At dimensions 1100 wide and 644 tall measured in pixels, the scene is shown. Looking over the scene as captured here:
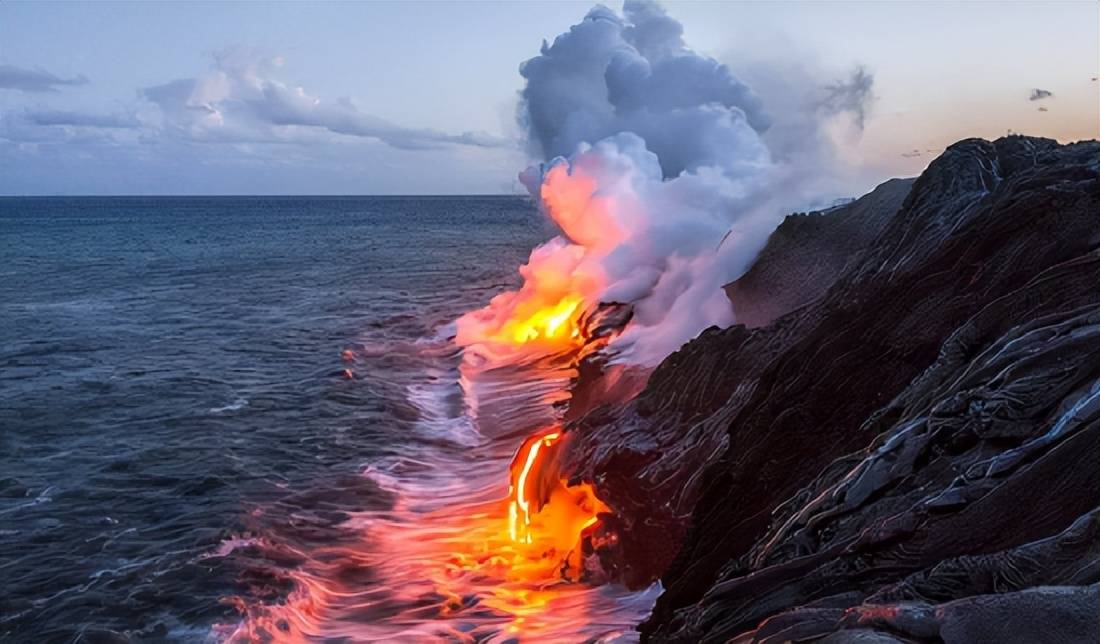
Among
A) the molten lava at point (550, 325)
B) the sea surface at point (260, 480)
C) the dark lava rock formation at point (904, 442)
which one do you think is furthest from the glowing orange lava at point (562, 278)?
the dark lava rock formation at point (904, 442)

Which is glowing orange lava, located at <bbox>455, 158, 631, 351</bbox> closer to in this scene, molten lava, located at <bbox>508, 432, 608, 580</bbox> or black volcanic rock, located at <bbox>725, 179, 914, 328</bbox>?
black volcanic rock, located at <bbox>725, 179, 914, 328</bbox>

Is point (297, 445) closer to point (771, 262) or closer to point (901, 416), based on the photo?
point (771, 262)

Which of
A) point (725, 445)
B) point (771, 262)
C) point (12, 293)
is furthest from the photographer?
point (12, 293)

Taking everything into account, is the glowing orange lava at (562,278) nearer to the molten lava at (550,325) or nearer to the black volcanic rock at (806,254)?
the molten lava at (550,325)

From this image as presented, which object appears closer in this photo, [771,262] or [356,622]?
[356,622]

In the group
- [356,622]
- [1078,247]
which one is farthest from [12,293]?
[1078,247]

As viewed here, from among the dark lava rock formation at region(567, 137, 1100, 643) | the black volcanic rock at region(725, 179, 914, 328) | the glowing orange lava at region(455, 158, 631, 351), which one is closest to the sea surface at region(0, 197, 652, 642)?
the glowing orange lava at region(455, 158, 631, 351)
